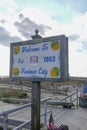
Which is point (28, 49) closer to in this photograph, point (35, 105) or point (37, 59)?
point (37, 59)

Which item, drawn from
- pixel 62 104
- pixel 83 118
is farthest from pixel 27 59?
pixel 62 104

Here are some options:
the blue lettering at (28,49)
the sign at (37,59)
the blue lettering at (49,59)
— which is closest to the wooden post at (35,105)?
the sign at (37,59)

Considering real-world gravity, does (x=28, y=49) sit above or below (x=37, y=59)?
above

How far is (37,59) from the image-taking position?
26.5ft

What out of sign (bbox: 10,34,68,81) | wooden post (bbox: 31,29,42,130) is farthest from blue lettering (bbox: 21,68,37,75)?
wooden post (bbox: 31,29,42,130)

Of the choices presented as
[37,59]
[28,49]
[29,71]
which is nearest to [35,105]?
[29,71]

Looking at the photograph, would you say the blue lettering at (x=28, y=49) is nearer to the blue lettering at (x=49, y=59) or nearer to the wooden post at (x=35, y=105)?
the blue lettering at (x=49, y=59)

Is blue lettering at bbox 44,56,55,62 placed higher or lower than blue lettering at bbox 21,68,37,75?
higher

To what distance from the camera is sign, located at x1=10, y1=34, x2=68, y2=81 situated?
7777 mm

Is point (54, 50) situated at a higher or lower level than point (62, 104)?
higher

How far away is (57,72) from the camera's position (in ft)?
25.3

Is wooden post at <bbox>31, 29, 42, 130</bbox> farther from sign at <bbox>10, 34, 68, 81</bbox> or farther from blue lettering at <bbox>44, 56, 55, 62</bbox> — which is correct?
blue lettering at <bbox>44, 56, 55, 62</bbox>

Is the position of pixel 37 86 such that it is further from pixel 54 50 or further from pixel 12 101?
Result: pixel 12 101

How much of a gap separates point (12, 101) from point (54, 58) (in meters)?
11.2
